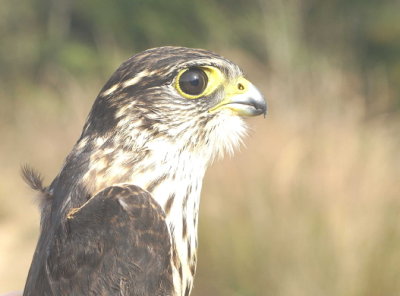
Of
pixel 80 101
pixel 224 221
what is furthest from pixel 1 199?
pixel 224 221

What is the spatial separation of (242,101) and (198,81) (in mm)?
276

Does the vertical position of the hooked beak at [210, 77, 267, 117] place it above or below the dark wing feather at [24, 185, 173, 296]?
above

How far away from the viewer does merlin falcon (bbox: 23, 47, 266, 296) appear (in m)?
2.71

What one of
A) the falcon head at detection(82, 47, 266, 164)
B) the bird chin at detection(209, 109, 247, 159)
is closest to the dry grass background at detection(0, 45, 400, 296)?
the bird chin at detection(209, 109, 247, 159)

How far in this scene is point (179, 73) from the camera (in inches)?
124

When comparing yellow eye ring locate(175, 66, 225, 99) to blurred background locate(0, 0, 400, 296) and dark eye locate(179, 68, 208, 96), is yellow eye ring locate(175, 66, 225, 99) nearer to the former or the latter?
dark eye locate(179, 68, 208, 96)

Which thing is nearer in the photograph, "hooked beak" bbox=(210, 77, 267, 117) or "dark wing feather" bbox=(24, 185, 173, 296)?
"dark wing feather" bbox=(24, 185, 173, 296)

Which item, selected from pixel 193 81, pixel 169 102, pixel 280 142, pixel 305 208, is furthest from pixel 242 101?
pixel 280 142

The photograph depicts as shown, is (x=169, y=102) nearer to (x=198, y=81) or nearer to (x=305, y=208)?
(x=198, y=81)

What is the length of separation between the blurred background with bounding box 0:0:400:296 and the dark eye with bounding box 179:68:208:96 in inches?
37.2

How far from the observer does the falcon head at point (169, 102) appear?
3066 mm

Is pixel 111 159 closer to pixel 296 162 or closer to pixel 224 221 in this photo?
pixel 224 221

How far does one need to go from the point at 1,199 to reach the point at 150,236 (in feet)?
29.4

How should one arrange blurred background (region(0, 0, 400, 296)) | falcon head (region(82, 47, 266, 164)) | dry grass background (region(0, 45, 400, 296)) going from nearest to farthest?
falcon head (region(82, 47, 266, 164)) → dry grass background (region(0, 45, 400, 296)) → blurred background (region(0, 0, 400, 296))
